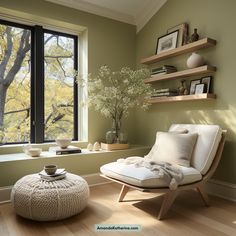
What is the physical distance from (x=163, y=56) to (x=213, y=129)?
52.6 inches

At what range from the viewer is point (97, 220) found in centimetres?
212

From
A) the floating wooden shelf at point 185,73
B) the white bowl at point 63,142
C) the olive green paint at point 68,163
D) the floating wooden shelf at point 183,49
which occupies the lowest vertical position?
the olive green paint at point 68,163

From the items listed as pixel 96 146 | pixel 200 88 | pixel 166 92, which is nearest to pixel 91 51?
pixel 166 92

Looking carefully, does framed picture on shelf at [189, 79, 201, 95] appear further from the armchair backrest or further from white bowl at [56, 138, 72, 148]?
white bowl at [56, 138, 72, 148]

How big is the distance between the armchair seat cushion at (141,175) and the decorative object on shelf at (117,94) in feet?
3.49

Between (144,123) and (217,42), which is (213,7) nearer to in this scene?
(217,42)

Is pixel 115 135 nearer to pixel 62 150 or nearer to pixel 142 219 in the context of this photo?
pixel 62 150

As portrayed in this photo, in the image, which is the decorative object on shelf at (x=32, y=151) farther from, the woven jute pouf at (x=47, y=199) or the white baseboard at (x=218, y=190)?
the woven jute pouf at (x=47, y=199)

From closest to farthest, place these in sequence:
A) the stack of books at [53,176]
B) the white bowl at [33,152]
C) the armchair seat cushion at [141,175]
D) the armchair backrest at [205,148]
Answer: the armchair seat cushion at [141,175] → the stack of books at [53,176] → the armchair backrest at [205,148] → the white bowl at [33,152]

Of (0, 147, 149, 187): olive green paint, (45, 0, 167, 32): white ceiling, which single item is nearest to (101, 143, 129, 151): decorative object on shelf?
(0, 147, 149, 187): olive green paint

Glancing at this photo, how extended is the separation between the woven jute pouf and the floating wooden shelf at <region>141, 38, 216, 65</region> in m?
2.13

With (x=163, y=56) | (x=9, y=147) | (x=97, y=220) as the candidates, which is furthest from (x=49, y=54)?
(x=97, y=220)

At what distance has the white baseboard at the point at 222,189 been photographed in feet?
8.83

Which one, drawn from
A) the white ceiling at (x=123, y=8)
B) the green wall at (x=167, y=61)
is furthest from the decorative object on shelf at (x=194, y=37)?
the white ceiling at (x=123, y=8)
